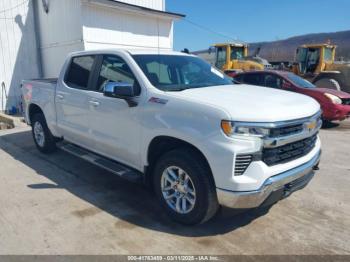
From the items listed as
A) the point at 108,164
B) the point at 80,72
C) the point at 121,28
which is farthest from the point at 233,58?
the point at 108,164

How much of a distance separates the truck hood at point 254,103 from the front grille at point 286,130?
0.09 meters

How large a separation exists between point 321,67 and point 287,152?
14217 mm

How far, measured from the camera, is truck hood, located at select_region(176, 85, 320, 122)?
2998mm

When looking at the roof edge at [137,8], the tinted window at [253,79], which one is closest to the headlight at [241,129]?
the tinted window at [253,79]

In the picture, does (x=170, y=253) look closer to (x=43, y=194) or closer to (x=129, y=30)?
(x=43, y=194)

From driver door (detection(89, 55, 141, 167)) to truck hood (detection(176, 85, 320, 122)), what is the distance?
0.78 m

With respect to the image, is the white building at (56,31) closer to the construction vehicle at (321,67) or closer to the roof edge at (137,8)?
the roof edge at (137,8)

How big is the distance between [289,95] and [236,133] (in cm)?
120

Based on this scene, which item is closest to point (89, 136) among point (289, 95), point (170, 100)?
point (170, 100)

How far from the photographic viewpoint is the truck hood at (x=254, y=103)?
2998 mm

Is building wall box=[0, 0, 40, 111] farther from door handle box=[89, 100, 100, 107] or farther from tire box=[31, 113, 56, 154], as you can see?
door handle box=[89, 100, 100, 107]

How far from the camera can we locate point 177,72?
14.1ft

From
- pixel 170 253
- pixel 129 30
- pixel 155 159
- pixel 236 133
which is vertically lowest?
pixel 170 253

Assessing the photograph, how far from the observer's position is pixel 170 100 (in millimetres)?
3449
